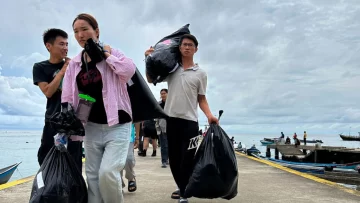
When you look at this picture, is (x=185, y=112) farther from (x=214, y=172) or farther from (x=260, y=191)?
(x=260, y=191)

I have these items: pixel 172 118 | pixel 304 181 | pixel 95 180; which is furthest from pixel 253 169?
pixel 95 180

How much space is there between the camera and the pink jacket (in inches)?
95.8

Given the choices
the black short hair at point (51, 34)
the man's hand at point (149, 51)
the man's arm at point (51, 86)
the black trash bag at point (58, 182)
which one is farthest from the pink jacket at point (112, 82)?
the man's hand at point (149, 51)

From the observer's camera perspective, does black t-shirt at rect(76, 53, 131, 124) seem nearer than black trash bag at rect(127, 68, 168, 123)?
Yes

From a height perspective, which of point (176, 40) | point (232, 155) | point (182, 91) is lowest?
point (232, 155)

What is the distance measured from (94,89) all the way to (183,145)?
138cm

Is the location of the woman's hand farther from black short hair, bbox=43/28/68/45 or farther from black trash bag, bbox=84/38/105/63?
black short hair, bbox=43/28/68/45

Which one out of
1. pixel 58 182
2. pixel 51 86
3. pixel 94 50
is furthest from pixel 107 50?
pixel 58 182

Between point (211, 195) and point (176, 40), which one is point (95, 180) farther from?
point (176, 40)

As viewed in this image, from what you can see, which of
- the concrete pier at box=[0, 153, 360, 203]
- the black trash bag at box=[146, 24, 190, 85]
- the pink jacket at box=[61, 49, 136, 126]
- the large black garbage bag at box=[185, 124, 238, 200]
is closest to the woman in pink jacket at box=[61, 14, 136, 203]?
the pink jacket at box=[61, 49, 136, 126]

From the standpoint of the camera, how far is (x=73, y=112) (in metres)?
2.45

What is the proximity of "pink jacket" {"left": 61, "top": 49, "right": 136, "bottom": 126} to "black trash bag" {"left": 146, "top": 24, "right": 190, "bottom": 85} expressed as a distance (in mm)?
990

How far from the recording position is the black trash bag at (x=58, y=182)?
2.27 meters

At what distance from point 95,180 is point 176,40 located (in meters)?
1.90
